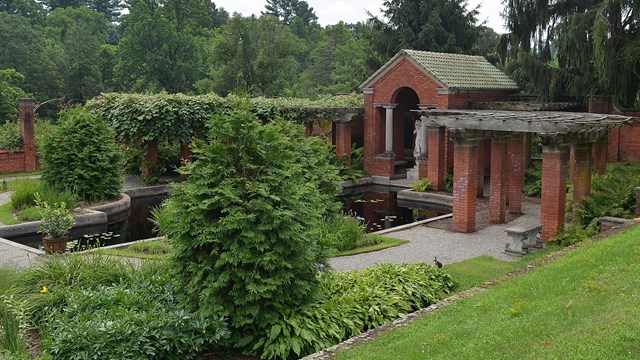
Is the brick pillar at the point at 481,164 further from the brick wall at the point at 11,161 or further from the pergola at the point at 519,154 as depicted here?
the brick wall at the point at 11,161

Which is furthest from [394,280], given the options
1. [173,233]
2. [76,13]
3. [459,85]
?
[76,13]

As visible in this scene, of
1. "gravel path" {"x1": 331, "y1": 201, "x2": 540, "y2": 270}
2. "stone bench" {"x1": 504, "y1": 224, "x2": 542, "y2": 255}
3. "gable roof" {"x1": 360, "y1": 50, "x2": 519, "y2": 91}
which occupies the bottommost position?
"gravel path" {"x1": 331, "y1": 201, "x2": 540, "y2": 270}

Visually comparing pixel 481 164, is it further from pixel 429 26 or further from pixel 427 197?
pixel 429 26

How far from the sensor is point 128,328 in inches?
306

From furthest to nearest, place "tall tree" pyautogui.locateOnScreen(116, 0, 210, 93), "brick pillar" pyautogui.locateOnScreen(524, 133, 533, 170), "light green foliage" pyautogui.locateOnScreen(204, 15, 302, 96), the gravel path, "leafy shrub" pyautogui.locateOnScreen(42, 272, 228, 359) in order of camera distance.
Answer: "tall tree" pyautogui.locateOnScreen(116, 0, 210, 93) < "light green foliage" pyautogui.locateOnScreen(204, 15, 302, 96) < "brick pillar" pyautogui.locateOnScreen(524, 133, 533, 170) < the gravel path < "leafy shrub" pyautogui.locateOnScreen(42, 272, 228, 359)

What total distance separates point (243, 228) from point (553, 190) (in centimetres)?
921

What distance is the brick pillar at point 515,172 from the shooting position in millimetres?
18609

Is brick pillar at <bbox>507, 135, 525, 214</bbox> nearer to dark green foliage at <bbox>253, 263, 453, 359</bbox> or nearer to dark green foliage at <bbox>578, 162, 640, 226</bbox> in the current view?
dark green foliage at <bbox>578, 162, 640, 226</bbox>

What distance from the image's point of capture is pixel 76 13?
7956 centimetres

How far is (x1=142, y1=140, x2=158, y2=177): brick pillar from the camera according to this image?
87.5ft

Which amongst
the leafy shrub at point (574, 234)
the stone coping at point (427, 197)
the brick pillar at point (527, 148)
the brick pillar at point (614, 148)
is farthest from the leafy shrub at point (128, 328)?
the brick pillar at point (614, 148)

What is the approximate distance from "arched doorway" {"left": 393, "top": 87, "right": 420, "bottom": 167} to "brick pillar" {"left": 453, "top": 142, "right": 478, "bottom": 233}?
1287 centimetres

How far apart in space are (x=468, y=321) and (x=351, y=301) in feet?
5.96

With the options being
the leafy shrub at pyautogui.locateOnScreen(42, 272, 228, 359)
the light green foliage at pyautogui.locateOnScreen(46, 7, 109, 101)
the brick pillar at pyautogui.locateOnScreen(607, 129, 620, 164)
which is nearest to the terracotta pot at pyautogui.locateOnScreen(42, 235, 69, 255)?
the leafy shrub at pyautogui.locateOnScreen(42, 272, 228, 359)
